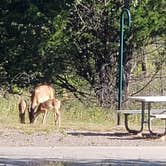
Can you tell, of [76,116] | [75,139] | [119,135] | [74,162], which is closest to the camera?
[74,162]

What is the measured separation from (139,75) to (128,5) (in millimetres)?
3010

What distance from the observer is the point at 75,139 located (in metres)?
14.9

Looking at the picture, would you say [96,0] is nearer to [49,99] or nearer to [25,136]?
[49,99]

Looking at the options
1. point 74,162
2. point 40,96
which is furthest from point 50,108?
point 74,162

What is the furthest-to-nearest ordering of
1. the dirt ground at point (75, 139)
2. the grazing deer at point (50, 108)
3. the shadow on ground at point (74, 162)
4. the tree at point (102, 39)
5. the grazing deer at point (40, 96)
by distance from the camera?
the tree at point (102, 39)
the grazing deer at point (40, 96)
the grazing deer at point (50, 108)
the dirt ground at point (75, 139)
the shadow on ground at point (74, 162)

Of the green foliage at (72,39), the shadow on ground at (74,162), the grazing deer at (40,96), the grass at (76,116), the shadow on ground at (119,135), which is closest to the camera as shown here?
the shadow on ground at (74,162)

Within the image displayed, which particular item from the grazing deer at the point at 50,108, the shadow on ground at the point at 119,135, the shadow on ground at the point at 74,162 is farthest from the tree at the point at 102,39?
the shadow on ground at the point at 74,162

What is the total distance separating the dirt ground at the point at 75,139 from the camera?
14305 millimetres

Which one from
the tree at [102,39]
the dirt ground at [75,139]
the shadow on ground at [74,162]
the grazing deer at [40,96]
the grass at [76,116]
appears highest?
the tree at [102,39]

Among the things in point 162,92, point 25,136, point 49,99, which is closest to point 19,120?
point 49,99

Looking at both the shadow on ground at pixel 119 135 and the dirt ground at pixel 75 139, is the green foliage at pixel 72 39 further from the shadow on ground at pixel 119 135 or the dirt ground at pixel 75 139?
the dirt ground at pixel 75 139

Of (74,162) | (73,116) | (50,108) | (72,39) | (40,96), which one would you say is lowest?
(74,162)

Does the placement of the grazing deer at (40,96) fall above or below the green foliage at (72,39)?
below

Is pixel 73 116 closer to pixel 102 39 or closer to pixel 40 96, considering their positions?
pixel 40 96
